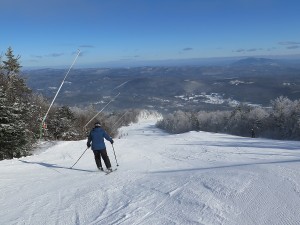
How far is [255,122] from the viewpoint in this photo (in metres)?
87.5

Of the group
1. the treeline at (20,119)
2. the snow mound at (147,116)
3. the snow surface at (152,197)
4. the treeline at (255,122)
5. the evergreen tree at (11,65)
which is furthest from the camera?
the snow mound at (147,116)

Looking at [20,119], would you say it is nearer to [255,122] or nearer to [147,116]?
[255,122]

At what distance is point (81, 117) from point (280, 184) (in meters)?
40.8

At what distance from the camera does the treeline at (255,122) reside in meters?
75.9

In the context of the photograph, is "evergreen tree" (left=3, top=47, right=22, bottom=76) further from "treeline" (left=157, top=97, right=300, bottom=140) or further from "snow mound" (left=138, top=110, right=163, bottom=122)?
"snow mound" (left=138, top=110, right=163, bottom=122)

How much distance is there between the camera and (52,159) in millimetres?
16438

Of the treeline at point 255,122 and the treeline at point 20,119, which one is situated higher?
the treeline at point 20,119

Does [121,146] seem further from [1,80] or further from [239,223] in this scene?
[239,223]

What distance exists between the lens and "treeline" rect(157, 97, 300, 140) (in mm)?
75875

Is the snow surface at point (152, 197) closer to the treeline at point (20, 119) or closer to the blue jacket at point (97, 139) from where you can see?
the blue jacket at point (97, 139)

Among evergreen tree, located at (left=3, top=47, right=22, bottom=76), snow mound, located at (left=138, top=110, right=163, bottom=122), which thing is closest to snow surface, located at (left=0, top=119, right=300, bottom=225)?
evergreen tree, located at (left=3, top=47, right=22, bottom=76)

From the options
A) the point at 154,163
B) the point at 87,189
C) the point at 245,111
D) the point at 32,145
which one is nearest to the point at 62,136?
the point at 32,145

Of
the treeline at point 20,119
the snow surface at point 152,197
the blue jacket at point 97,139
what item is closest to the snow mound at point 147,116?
the treeline at point 20,119

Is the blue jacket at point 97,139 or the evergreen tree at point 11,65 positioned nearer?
the blue jacket at point 97,139
